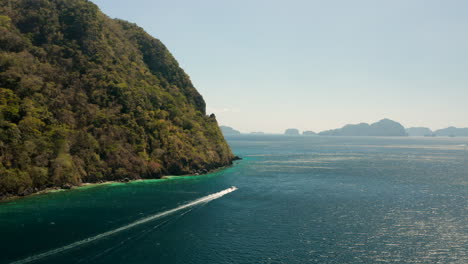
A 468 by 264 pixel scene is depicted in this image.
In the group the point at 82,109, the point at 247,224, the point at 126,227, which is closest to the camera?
the point at 126,227

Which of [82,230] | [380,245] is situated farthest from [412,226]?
[82,230]

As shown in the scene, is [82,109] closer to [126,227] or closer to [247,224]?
[126,227]

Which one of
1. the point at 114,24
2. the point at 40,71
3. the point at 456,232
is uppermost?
the point at 114,24

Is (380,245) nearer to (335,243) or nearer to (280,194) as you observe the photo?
(335,243)

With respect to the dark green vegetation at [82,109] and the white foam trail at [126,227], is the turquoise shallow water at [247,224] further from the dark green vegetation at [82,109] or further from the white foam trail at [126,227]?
the dark green vegetation at [82,109]

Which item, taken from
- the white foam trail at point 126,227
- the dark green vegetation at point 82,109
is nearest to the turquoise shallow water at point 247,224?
the white foam trail at point 126,227

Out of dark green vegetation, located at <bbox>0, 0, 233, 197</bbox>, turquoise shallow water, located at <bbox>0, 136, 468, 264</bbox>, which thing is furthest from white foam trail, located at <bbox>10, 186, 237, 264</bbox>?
dark green vegetation, located at <bbox>0, 0, 233, 197</bbox>

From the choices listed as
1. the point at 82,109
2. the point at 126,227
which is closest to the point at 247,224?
the point at 126,227

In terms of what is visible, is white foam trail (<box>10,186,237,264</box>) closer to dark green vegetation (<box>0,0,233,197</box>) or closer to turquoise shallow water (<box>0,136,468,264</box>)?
turquoise shallow water (<box>0,136,468,264</box>)
